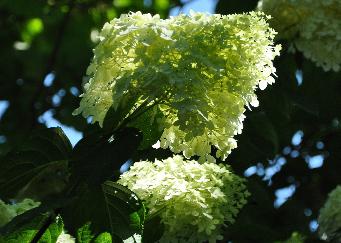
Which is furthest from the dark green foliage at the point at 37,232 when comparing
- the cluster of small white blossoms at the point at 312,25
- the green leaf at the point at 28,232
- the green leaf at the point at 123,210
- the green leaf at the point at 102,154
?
the cluster of small white blossoms at the point at 312,25

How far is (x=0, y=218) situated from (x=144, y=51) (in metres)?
0.62

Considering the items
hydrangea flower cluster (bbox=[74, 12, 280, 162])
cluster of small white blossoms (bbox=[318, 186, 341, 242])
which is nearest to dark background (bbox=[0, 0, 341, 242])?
cluster of small white blossoms (bbox=[318, 186, 341, 242])

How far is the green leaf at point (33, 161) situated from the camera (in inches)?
69.4

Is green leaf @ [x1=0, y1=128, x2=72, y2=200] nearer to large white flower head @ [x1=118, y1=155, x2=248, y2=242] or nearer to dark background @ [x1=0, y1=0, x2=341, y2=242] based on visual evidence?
large white flower head @ [x1=118, y1=155, x2=248, y2=242]

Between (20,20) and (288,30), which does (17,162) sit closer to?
(288,30)

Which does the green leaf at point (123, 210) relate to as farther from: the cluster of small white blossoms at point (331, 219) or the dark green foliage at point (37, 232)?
the cluster of small white blossoms at point (331, 219)

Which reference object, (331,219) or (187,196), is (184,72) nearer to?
(187,196)

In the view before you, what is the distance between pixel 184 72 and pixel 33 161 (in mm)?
479

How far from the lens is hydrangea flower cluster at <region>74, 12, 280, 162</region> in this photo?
1.53 metres

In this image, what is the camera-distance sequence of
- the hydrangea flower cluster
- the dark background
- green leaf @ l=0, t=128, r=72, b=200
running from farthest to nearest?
the dark background, green leaf @ l=0, t=128, r=72, b=200, the hydrangea flower cluster

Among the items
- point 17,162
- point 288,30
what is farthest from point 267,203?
point 17,162

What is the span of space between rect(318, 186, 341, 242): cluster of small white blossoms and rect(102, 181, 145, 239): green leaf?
2.78 ft

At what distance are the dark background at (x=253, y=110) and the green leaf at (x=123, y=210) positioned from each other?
2.17 feet

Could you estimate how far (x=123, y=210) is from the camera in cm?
179
